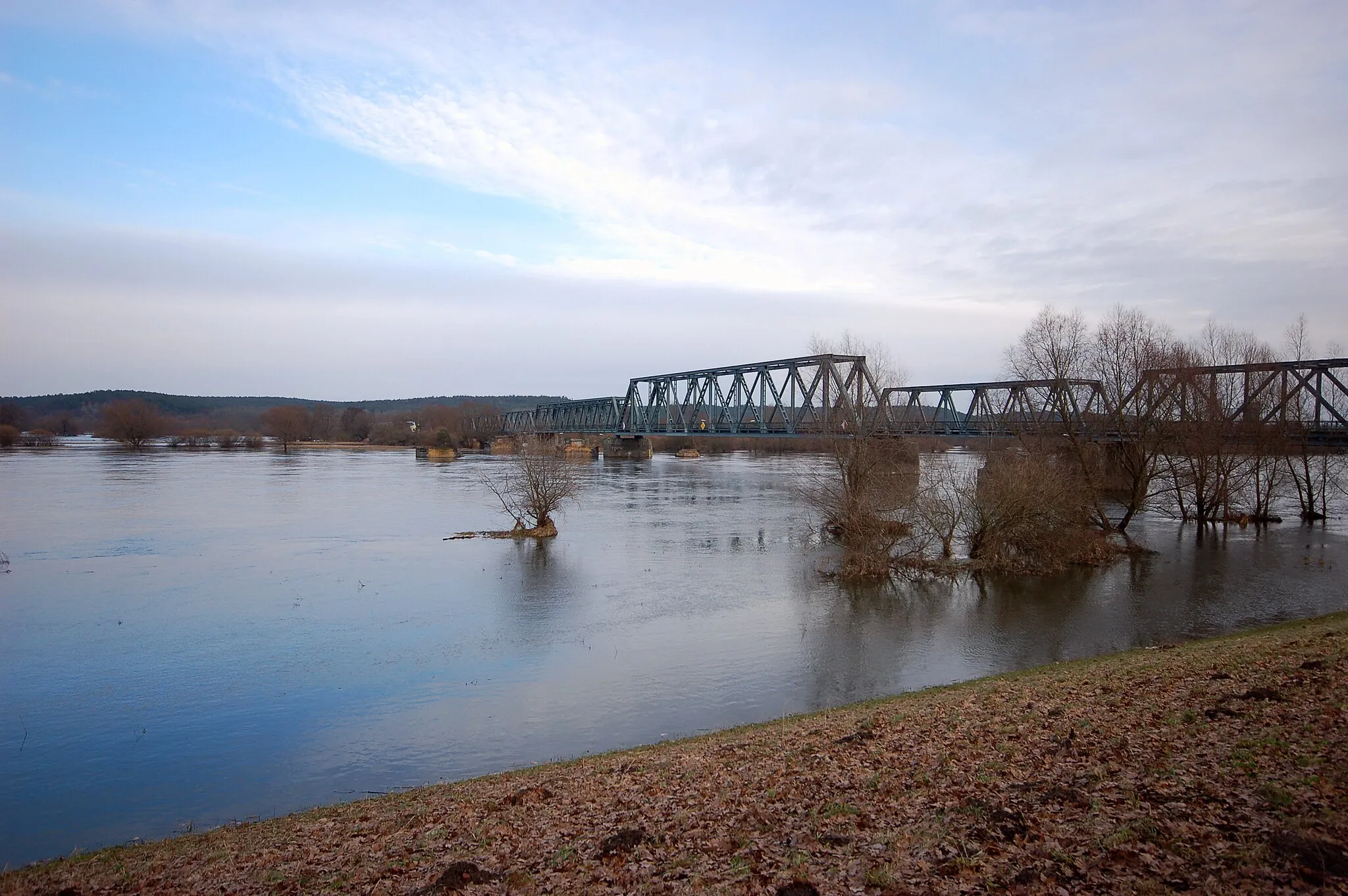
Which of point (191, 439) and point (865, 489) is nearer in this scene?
point (865, 489)

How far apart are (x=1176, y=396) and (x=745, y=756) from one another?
113 feet

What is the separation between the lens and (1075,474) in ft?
109

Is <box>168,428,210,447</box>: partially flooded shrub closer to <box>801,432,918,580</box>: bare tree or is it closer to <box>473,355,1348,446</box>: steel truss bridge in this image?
<box>473,355,1348,446</box>: steel truss bridge

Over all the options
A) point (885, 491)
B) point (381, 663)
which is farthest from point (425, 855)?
point (885, 491)

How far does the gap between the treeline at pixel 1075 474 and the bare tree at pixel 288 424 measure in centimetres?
11865

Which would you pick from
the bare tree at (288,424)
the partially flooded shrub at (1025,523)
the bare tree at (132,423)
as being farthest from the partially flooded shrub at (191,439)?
the partially flooded shrub at (1025,523)

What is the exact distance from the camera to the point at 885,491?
29.2 metres

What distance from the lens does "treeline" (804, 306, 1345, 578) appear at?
90.6 ft

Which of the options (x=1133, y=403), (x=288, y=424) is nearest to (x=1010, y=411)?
(x=1133, y=403)

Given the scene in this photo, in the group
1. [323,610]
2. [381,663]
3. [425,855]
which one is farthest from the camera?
[323,610]

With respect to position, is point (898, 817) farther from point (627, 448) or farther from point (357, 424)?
point (357, 424)

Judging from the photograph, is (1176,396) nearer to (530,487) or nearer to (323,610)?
(530,487)

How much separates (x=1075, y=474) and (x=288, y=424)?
13423 centimetres

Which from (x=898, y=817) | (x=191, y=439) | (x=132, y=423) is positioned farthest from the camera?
(x=191, y=439)
